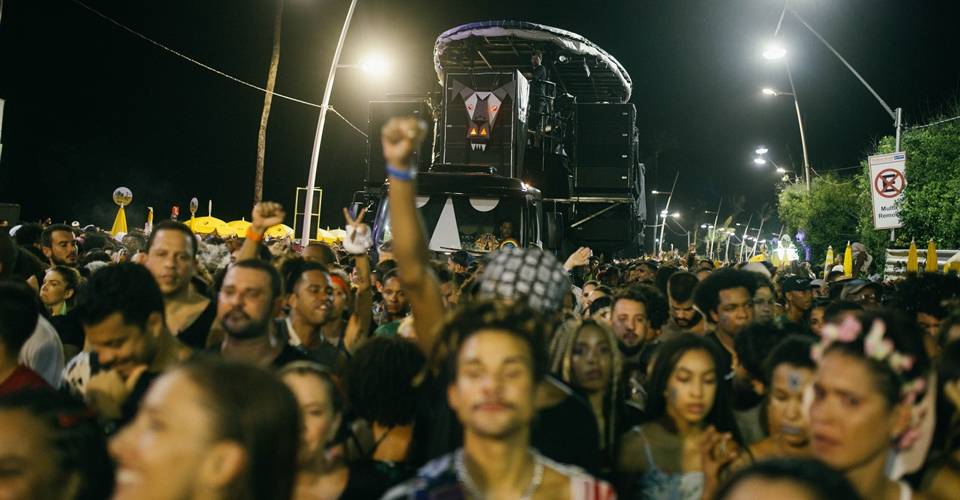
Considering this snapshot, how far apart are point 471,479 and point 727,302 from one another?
3.79 metres

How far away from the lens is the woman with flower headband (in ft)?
9.07

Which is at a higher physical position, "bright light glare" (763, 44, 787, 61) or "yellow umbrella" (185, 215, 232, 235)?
"bright light glare" (763, 44, 787, 61)

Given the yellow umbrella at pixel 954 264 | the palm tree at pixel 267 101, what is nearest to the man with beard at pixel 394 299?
the yellow umbrella at pixel 954 264

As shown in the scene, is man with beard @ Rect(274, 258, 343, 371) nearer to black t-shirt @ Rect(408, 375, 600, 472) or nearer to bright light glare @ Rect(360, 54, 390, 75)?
black t-shirt @ Rect(408, 375, 600, 472)

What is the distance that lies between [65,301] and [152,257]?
199 centimetres

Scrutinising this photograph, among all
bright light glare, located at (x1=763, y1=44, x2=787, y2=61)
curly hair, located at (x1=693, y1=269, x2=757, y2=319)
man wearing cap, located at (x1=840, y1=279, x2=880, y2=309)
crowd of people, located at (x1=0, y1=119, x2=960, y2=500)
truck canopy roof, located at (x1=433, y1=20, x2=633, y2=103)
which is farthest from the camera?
bright light glare, located at (x1=763, y1=44, x2=787, y2=61)

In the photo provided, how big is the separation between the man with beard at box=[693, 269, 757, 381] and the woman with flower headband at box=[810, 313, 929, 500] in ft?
8.30

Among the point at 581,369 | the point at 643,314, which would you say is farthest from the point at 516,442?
the point at 643,314

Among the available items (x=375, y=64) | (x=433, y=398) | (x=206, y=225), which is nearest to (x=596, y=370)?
(x=433, y=398)

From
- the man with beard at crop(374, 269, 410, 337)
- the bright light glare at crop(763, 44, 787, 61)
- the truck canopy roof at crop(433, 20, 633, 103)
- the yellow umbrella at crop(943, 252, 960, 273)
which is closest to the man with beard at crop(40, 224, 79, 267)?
the man with beard at crop(374, 269, 410, 337)

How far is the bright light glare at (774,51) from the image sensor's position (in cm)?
1870

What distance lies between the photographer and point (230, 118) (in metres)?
44.3

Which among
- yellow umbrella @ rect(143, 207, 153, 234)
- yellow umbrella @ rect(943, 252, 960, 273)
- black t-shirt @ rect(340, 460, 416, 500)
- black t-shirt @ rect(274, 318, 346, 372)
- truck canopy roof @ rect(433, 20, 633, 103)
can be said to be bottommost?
black t-shirt @ rect(340, 460, 416, 500)

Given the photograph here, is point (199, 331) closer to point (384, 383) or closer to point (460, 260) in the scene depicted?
point (384, 383)
